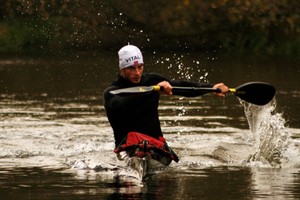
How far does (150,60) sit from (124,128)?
21.5 meters

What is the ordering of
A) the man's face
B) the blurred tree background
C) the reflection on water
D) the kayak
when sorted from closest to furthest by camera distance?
the reflection on water, the kayak, the man's face, the blurred tree background

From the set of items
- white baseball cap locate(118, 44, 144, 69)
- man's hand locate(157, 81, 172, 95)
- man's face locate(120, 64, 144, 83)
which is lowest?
man's hand locate(157, 81, 172, 95)

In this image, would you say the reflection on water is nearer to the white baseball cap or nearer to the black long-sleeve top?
the black long-sleeve top

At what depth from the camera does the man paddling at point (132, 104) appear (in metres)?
13.8

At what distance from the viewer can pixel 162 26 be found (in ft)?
130

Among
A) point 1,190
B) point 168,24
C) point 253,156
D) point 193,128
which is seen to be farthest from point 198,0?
point 1,190

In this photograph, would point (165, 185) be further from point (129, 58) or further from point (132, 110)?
point (129, 58)

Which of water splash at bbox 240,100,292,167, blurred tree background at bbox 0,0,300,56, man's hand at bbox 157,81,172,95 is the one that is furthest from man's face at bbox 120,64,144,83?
blurred tree background at bbox 0,0,300,56

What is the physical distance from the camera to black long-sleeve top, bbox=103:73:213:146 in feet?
45.1

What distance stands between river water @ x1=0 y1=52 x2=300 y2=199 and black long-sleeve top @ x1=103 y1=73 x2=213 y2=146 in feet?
1.74

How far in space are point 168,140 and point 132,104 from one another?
3659mm

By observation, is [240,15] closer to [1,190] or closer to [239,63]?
[239,63]

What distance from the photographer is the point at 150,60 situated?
35469 mm

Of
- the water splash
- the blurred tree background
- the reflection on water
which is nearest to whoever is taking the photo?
the reflection on water
